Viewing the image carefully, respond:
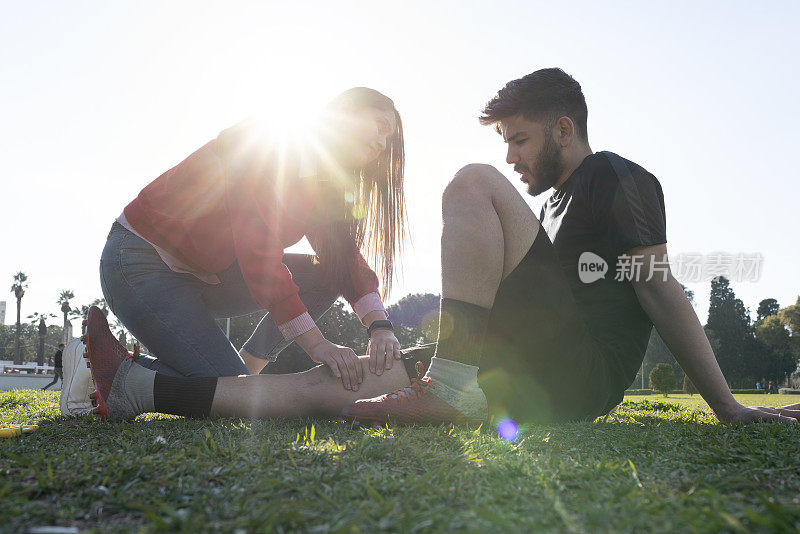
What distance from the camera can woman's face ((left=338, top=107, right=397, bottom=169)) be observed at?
3646 mm

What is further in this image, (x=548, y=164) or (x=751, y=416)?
(x=548, y=164)

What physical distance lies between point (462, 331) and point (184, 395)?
1.68 meters

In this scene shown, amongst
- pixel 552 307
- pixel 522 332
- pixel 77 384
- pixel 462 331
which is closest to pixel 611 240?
pixel 552 307

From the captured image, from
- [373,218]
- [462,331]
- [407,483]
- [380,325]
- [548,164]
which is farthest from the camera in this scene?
[373,218]

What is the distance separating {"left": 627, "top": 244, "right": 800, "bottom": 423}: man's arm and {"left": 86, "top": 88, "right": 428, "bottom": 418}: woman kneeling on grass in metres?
1.46

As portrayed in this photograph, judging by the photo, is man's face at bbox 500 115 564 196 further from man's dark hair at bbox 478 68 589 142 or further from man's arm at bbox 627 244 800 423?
man's arm at bbox 627 244 800 423

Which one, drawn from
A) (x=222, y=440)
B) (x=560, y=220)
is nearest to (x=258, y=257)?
(x=222, y=440)

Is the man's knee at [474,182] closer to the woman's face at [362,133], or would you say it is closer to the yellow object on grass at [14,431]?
the woman's face at [362,133]

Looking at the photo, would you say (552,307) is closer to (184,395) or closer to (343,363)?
(343,363)

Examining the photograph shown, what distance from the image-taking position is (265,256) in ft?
10.1

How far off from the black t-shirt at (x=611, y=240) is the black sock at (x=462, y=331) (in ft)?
2.11

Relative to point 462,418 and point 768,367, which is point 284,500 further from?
point 768,367

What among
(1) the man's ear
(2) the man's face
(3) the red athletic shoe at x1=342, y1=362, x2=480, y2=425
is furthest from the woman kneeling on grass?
(1) the man's ear

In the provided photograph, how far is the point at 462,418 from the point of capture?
245 cm
